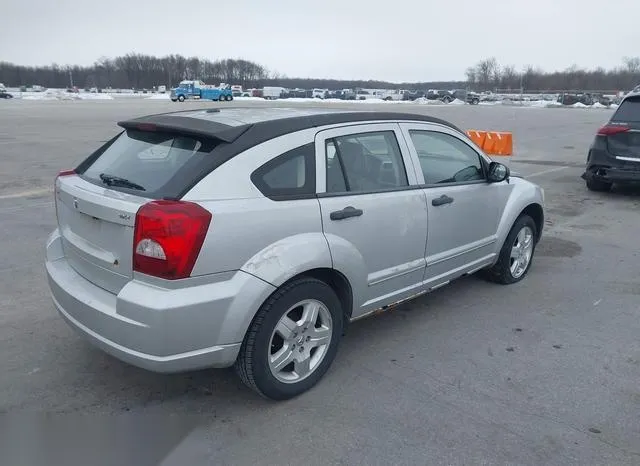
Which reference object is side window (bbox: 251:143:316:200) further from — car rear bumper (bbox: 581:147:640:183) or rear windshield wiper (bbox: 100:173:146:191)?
car rear bumper (bbox: 581:147:640:183)

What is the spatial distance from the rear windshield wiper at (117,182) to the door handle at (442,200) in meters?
2.16

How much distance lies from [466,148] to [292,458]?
10.0ft

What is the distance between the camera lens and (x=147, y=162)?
10.8ft

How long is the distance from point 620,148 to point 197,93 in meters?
62.3

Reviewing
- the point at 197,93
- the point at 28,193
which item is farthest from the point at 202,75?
the point at 28,193

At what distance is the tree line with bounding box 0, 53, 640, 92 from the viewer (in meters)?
104

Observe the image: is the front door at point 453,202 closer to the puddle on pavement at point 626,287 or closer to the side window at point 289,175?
the side window at point 289,175

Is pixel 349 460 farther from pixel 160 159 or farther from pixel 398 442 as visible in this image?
pixel 160 159

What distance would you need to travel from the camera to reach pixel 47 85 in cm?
12431

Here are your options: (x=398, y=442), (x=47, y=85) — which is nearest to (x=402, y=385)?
(x=398, y=442)

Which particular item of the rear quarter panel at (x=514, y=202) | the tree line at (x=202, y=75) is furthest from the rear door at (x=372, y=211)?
the tree line at (x=202, y=75)

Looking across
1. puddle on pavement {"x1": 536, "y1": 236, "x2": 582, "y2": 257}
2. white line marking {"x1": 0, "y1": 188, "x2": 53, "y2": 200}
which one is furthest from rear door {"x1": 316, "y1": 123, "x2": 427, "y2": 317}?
white line marking {"x1": 0, "y1": 188, "x2": 53, "y2": 200}

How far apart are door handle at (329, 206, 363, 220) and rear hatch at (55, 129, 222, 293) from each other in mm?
852

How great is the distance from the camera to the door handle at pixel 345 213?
11.1 ft
